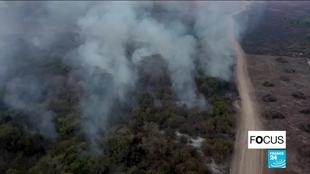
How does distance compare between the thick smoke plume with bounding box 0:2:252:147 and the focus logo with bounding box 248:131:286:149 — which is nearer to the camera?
the focus logo with bounding box 248:131:286:149

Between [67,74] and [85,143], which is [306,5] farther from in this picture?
[85,143]

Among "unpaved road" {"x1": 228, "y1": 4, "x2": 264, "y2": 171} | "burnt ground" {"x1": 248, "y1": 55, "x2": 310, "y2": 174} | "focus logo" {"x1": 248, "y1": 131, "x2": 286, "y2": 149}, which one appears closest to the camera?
"unpaved road" {"x1": 228, "y1": 4, "x2": 264, "y2": 171}

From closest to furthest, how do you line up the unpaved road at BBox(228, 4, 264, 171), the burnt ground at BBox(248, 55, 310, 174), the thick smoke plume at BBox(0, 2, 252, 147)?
the unpaved road at BBox(228, 4, 264, 171) → the burnt ground at BBox(248, 55, 310, 174) → the thick smoke plume at BBox(0, 2, 252, 147)

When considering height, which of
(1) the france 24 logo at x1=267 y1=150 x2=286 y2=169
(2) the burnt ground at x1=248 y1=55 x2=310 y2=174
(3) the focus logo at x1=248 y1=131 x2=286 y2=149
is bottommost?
(1) the france 24 logo at x1=267 y1=150 x2=286 y2=169

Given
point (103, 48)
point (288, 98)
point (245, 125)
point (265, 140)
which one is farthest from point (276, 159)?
point (103, 48)

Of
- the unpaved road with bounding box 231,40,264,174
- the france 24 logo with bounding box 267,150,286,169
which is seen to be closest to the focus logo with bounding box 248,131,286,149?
the france 24 logo with bounding box 267,150,286,169

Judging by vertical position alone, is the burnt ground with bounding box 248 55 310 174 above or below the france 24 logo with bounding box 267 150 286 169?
above

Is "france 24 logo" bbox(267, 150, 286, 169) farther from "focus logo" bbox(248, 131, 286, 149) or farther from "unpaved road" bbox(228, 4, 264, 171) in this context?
"unpaved road" bbox(228, 4, 264, 171)
